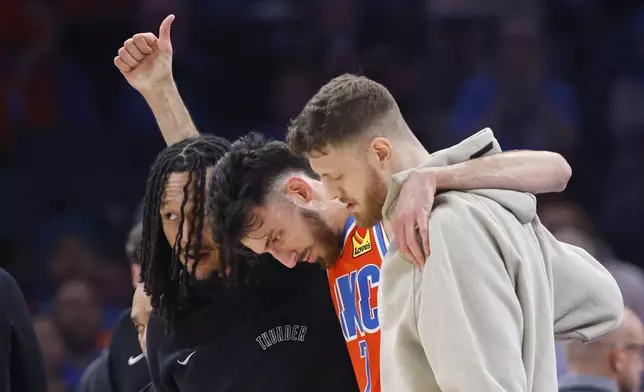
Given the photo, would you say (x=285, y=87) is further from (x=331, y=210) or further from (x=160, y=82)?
(x=331, y=210)

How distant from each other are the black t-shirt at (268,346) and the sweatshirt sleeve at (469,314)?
0.87 m

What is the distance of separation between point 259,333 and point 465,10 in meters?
4.24

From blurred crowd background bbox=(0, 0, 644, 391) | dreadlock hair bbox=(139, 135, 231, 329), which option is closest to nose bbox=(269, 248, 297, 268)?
dreadlock hair bbox=(139, 135, 231, 329)

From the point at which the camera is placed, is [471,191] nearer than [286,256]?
Yes

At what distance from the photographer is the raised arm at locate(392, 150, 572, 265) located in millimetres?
2191

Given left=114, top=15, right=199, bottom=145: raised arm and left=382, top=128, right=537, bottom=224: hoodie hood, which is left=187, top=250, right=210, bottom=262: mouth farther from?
left=382, top=128, right=537, bottom=224: hoodie hood

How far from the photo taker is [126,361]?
3.74 meters

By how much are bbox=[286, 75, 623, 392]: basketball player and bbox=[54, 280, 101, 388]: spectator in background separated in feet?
11.9

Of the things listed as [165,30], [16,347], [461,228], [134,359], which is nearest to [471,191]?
[461,228]

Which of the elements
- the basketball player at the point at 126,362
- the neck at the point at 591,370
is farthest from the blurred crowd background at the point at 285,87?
the neck at the point at 591,370

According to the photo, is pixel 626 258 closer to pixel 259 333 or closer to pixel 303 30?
pixel 303 30

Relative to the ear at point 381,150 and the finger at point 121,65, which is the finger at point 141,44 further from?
the ear at point 381,150

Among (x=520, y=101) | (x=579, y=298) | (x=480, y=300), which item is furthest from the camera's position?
(x=520, y=101)

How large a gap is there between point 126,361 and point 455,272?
1873mm
